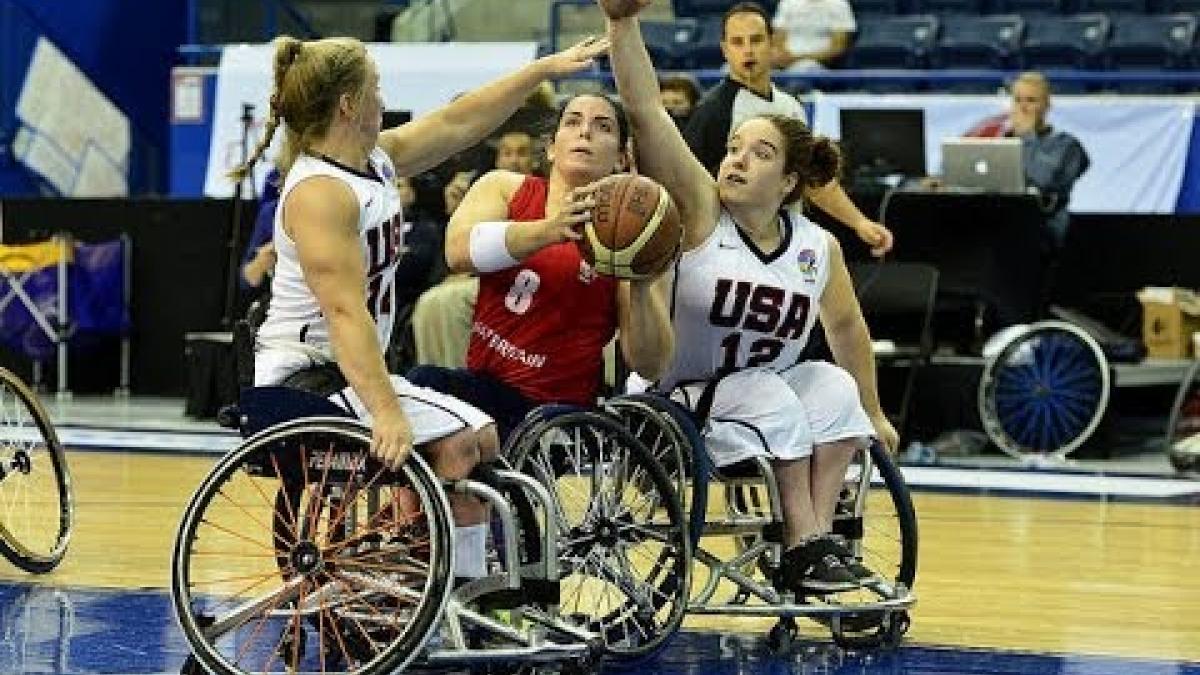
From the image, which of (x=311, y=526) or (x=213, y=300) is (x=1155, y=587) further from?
(x=213, y=300)

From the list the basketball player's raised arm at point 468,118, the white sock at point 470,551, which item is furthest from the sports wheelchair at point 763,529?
the basketball player's raised arm at point 468,118

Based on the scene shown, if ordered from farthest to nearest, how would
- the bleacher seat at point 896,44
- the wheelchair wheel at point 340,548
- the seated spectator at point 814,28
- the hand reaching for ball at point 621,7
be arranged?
1. the bleacher seat at point 896,44
2. the seated spectator at point 814,28
3. the hand reaching for ball at point 621,7
4. the wheelchair wheel at point 340,548

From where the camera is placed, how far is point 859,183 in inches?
464

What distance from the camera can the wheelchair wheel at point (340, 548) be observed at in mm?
4820

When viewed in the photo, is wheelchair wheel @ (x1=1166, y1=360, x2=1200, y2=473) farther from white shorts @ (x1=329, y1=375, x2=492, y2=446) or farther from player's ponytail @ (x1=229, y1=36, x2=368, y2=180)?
player's ponytail @ (x1=229, y1=36, x2=368, y2=180)

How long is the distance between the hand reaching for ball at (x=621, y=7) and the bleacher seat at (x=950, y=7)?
1055cm

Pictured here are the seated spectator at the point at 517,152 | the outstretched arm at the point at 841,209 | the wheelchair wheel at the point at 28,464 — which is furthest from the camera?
the seated spectator at the point at 517,152

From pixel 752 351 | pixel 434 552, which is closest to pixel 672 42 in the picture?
pixel 752 351

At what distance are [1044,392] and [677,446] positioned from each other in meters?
5.70

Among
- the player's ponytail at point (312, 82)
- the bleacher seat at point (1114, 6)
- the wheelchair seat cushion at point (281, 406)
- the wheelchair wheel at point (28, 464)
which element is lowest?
the wheelchair wheel at point (28, 464)

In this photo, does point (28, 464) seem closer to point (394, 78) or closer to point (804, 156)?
point (804, 156)

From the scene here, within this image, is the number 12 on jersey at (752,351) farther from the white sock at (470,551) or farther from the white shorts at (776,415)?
the white sock at (470,551)

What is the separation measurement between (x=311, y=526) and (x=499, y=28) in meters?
12.1

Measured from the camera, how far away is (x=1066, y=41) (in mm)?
15000
